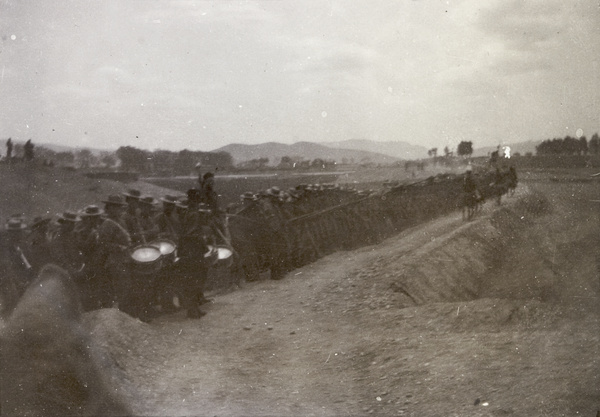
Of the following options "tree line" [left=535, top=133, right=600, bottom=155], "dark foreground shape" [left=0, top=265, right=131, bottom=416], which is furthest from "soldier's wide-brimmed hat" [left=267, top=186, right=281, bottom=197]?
"tree line" [left=535, top=133, right=600, bottom=155]

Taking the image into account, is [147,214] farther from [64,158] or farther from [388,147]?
[388,147]

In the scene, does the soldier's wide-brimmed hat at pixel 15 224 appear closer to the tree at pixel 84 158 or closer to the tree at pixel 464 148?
the tree at pixel 84 158

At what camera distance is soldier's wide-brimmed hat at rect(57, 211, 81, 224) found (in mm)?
3016

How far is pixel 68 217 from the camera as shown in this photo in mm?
3023

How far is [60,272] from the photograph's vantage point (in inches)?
119

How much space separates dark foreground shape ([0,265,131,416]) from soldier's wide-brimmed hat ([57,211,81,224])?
273 mm

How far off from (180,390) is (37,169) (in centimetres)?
156

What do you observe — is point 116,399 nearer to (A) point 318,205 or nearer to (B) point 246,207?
(B) point 246,207

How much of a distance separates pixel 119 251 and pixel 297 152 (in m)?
1.29

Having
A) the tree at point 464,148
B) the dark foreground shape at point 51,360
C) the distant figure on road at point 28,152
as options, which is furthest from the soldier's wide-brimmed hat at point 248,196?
the tree at point 464,148

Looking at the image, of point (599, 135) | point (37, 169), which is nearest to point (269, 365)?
point (37, 169)

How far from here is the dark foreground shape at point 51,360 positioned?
9.67ft

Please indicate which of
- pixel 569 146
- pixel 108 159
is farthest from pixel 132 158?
pixel 569 146

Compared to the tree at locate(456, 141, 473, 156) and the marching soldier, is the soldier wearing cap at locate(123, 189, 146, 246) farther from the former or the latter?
the tree at locate(456, 141, 473, 156)
